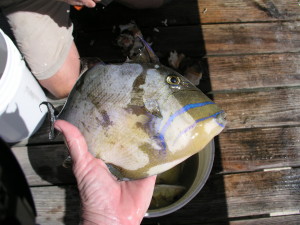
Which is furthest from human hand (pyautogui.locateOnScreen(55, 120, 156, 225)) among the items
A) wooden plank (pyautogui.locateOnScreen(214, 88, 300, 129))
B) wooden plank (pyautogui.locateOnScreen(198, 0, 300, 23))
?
wooden plank (pyautogui.locateOnScreen(198, 0, 300, 23))

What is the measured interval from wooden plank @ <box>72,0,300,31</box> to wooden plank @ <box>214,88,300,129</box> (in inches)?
32.5

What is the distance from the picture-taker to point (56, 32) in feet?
6.72

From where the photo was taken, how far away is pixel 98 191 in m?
1.47

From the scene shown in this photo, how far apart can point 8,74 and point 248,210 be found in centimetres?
213

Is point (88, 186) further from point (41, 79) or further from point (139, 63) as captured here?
point (41, 79)

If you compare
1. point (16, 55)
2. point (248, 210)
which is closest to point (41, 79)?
point (16, 55)

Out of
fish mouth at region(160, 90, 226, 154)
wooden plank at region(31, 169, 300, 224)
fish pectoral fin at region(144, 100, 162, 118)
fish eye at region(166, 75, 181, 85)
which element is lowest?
wooden plank at region(31, 169, 300, 224)

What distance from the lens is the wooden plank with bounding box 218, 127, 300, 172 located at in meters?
2.27

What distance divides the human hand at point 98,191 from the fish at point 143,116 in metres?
0.07

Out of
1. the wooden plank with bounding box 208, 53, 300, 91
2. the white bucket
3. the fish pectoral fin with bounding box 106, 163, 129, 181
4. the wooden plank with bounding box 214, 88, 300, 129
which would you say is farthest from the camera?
the wooden plank with bounding box 208, 53, 300, 91

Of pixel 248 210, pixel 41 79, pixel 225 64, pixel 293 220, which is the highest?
pixel 41 79

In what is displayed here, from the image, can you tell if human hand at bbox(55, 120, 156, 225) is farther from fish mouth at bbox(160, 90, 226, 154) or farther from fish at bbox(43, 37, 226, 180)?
fish mouth at bbox(160, 90, 226, 154)

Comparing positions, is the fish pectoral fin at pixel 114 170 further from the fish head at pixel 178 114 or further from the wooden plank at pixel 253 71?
the wooden plank at pixel 253 71

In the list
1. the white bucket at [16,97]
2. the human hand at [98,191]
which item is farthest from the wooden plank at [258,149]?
the white bucket at [16,97]
